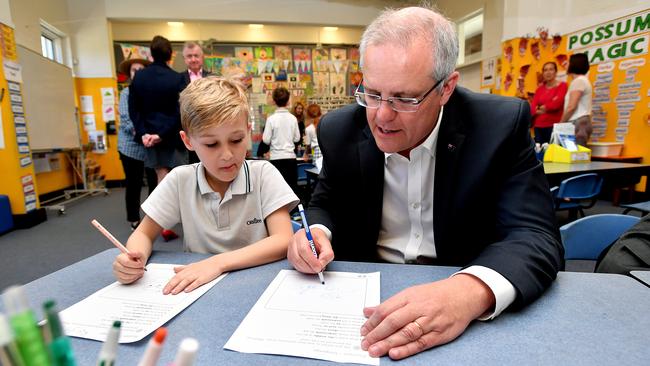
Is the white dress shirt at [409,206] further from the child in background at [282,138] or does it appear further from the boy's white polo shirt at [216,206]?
the child in background at [282,138]

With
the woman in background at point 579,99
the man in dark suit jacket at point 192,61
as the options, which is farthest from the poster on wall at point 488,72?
the man in dark suit jacket at point 192,61

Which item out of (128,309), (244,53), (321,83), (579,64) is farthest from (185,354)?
(321,83)

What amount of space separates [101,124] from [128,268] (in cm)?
690

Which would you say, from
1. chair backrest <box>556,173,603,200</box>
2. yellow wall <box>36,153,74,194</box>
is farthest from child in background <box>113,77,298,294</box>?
yellow wall <box>36,153,74,194</box>

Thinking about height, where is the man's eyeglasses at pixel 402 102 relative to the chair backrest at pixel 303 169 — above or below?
above

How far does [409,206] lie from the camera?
3.71 ft

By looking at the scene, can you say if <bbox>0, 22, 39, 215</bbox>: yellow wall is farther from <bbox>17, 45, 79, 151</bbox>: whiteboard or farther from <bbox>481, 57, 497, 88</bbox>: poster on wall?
<bbox>481, 57, 497, 88</bbox>: poster on wall

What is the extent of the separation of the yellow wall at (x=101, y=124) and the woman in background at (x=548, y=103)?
6.98 metres

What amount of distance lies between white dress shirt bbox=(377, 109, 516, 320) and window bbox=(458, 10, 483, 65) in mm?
6037

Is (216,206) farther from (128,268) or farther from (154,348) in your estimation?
(154,348)

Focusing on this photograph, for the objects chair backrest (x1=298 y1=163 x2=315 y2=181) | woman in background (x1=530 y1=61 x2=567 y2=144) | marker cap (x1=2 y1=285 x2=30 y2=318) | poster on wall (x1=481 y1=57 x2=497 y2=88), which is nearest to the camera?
marker cap (x1=2 y1=285 x2=30 y2=318)

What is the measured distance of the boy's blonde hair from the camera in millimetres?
1108

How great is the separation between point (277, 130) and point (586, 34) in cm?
432

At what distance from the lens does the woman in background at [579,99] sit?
434 centimetres
